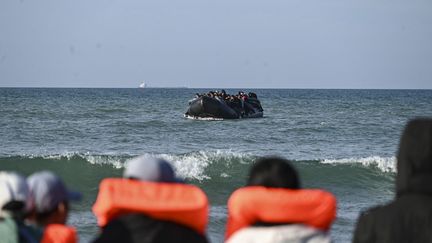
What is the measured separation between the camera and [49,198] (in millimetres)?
4312

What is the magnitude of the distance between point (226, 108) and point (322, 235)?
3899 centimetres

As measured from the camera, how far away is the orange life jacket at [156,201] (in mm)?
4148

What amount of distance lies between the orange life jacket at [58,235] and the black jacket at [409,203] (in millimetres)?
1303

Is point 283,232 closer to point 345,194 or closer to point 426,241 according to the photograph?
point 426,241

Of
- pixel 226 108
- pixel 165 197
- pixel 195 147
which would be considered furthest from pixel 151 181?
pixel 226 108

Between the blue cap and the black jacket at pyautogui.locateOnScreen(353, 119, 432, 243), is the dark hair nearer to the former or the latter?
the blue cap

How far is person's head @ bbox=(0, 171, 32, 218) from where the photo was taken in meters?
4.29

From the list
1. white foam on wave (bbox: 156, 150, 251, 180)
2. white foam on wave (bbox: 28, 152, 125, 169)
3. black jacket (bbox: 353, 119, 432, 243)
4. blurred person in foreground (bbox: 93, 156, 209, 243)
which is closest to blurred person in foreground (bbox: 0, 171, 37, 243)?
blurred person in foreground (bbox: 93, 156, 209, 243)

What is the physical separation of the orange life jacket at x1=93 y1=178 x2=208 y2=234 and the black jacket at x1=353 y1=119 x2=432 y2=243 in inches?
29.8

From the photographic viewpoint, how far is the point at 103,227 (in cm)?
428

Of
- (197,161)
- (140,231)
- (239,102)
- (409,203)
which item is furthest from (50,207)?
(239,102)

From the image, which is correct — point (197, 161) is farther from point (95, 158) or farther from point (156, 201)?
point (156, 201)

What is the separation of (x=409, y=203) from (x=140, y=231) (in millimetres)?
1217

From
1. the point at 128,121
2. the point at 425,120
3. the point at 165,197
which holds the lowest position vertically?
the point at 128,121
